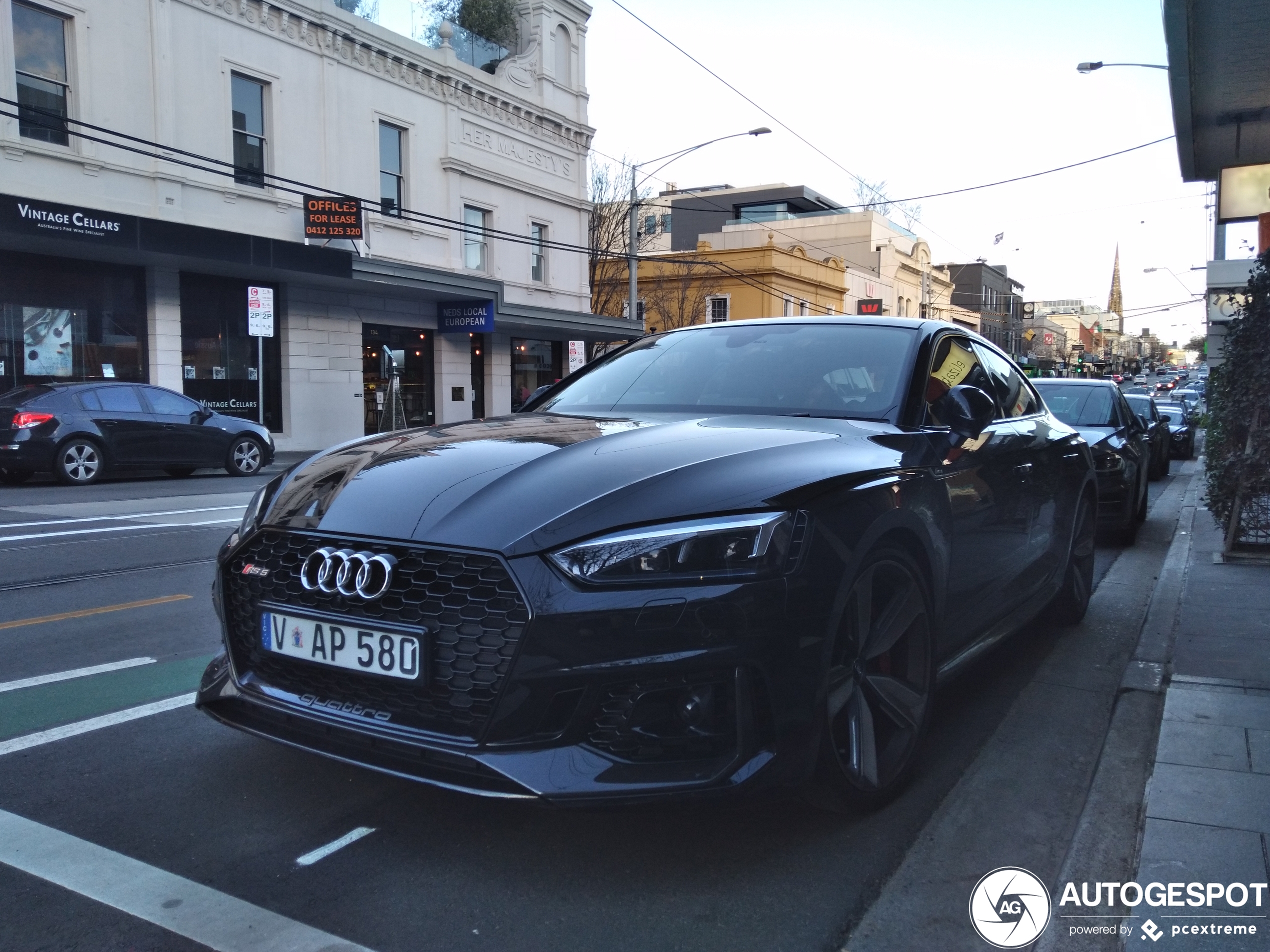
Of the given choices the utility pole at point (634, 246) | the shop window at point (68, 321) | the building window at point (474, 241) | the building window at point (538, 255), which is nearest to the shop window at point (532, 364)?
the building window at point (538, 255)

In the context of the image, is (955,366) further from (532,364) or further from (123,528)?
(532,364)

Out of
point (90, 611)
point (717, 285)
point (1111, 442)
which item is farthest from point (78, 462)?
point (717, 285)

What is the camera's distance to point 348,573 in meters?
2.63

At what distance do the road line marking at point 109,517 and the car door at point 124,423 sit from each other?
12.0ft

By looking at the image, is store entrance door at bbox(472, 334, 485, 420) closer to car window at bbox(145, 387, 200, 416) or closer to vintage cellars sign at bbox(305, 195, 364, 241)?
vintage cellars sign at bbox(305, 195, 364, 241)

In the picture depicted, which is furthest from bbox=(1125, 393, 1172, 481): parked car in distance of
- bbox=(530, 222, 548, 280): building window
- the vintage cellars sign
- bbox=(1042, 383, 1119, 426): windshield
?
bbox=(530, 222, 548, 280): building window

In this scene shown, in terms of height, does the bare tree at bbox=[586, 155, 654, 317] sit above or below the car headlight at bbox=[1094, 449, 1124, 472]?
above

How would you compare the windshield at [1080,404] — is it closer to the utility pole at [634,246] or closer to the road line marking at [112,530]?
the road line marking at [112,530]

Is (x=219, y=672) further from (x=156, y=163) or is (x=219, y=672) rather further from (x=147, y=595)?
(x=156, y=163)

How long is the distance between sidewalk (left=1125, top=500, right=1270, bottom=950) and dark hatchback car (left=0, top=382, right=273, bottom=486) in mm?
13481

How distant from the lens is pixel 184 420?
1516 centimetres

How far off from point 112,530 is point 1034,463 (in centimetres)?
820

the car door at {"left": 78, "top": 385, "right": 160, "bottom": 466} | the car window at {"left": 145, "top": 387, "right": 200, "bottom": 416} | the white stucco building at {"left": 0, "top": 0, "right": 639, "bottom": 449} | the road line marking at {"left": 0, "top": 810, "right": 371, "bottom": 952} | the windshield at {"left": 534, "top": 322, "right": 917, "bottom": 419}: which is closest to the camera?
the road line marking at {"left": 0, "top": 810, "right": 371, "bottom": 952}

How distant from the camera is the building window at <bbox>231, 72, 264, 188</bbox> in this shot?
20781 mm
